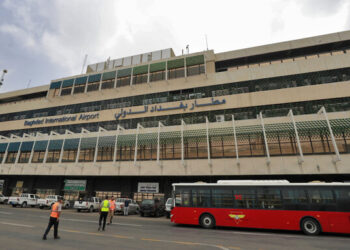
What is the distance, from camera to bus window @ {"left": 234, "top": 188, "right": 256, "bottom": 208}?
11609 mm

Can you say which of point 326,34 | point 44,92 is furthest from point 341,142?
point 44,92

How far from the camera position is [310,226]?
10.6 meters

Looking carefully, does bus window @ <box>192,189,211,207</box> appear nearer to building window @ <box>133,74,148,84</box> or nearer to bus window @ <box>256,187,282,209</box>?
bus window @ <box>256,187,282,209</box>

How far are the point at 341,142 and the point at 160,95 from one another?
23.0m

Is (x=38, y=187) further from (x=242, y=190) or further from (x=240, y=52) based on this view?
(x=240, y=52)

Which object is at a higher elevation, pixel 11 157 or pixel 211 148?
pixel 11 157

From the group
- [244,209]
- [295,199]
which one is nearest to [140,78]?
[244,209]

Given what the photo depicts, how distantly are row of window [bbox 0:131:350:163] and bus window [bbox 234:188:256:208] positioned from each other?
32.7ft

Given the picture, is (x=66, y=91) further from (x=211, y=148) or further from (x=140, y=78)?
(x=211, y=148)

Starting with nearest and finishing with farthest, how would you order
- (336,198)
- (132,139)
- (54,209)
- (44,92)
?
(54,209) → (336,198) → (132,139) → (44,92)

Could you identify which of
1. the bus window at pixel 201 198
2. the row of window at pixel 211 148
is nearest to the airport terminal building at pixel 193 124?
the row of window at pixel 211 148

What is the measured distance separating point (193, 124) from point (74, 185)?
2051cm

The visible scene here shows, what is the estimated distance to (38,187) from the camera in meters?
31.2

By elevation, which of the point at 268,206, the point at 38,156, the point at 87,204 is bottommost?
the point at 87,204
